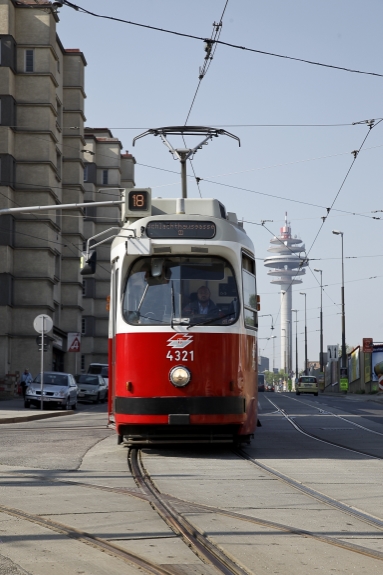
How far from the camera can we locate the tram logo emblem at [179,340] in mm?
13516

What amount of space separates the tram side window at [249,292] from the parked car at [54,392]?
2081cm

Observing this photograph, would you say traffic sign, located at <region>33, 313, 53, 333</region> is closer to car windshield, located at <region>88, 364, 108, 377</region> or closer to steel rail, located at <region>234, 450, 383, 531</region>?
steel rail, located at <region>234, 450, 383, 531</region>

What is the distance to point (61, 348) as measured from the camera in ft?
206

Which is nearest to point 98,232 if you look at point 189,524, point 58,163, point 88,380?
A: point 58,163

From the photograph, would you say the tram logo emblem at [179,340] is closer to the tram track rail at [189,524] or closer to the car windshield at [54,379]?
the tram track rail at [189,524]

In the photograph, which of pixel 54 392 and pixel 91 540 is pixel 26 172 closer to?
pixel 54 392

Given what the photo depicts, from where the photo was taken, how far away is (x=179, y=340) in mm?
13523

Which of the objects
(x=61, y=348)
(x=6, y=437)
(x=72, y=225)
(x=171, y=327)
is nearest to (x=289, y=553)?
(x=171, y=327)

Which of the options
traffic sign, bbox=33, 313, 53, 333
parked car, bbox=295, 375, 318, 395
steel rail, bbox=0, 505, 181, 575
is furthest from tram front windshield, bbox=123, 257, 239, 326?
parked car, bbox=295, 375, 318, 395

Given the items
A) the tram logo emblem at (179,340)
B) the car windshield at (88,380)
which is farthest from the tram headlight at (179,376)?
the car windshield at (88,380)

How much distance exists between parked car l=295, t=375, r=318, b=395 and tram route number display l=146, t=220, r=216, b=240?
65.6 metres

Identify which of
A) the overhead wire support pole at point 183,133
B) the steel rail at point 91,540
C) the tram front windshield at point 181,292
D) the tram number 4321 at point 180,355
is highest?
the overhead wire support pole at point 183,133

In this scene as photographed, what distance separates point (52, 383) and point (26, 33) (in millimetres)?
26614

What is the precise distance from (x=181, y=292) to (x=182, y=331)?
0.57 metres
